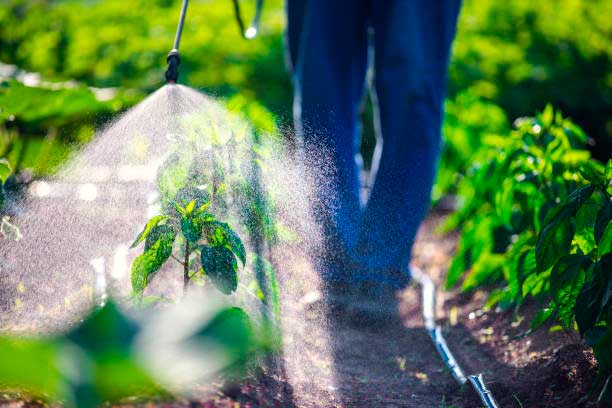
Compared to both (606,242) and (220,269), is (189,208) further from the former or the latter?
(606,242)

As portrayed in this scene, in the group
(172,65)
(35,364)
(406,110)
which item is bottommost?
(35,364)

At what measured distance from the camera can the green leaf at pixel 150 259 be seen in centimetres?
124

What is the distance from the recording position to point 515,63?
4055 mm

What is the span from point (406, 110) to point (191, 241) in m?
1.24

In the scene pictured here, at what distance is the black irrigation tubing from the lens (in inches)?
56.3

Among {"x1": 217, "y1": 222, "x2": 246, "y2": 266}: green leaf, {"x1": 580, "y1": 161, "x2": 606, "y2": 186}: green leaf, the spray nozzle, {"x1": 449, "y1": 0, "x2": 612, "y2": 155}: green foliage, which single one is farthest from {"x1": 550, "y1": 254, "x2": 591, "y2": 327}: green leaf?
{"x1": 449, "y1": 0, "x2": 612, "y2": 155}: green foliage

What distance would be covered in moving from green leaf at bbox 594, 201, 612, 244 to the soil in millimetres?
337

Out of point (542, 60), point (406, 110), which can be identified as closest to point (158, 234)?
point (406, 110)

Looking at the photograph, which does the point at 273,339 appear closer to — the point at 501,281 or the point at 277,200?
the point at 277,200

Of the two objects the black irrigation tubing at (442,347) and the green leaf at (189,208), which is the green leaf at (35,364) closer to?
the green leaf at (189,208)

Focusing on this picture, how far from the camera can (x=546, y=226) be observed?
1410 mm

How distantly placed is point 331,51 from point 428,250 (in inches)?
38.1

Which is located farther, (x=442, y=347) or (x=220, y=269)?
(x=442, y=347)

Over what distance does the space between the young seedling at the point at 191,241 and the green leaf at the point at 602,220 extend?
67cm
